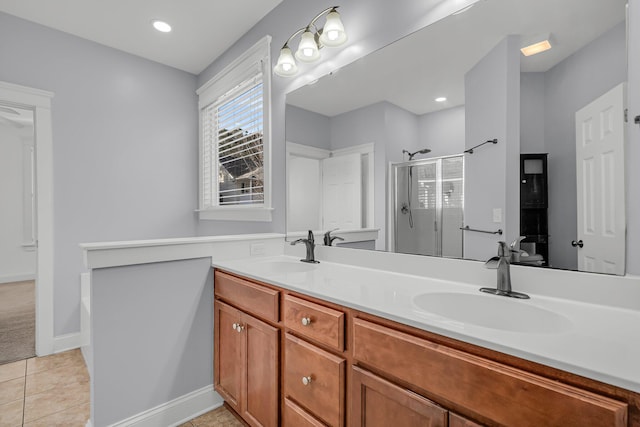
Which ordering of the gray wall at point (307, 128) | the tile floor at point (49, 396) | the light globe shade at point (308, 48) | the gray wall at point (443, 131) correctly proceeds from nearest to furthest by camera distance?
A: the gray wall at point (443, 131)
the tile floor at point (49, 396)
the light globe shade at point (308, 48)
the gray wall at point (307, 128)

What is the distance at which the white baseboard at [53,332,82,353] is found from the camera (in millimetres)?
2670

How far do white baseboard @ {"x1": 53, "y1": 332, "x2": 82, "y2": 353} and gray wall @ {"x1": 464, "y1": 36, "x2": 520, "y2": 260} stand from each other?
333 cm

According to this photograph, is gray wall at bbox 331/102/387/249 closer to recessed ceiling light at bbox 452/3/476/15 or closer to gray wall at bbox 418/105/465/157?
gray wall at bbox 418/105/465/157

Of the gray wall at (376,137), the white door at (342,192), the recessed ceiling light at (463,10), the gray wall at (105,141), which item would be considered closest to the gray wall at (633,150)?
the recessed ceiling light at (463,10)

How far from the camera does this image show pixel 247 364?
1.62 metres

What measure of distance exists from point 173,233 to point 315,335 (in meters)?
2.72

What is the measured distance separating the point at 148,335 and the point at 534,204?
6.52 ft

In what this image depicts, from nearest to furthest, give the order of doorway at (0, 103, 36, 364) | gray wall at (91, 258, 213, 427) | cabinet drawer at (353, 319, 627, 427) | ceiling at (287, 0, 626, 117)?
1. cabinet drawer at (353, 319, 627, 427)
2. ceiling at (287, 0, 626, 117)
3. gray wall at (91, 258, 213, 427)
4. doorway at (0, 103, 36, 364)

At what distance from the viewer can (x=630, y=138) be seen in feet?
3.22

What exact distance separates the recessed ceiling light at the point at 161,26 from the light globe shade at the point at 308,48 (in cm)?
148

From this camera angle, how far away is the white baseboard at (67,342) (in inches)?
105

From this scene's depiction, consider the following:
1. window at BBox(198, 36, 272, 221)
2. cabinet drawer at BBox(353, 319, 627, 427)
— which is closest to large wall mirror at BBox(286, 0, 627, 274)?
cabinet drawer at BBox(353, 319, 627, 427)

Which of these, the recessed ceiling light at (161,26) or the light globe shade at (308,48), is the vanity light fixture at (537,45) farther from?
the recessed ceiling light at (161,26)

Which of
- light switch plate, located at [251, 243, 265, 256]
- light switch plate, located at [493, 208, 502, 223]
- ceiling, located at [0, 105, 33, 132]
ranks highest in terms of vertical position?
ceiling, located at [0, 105, 33, 132]
